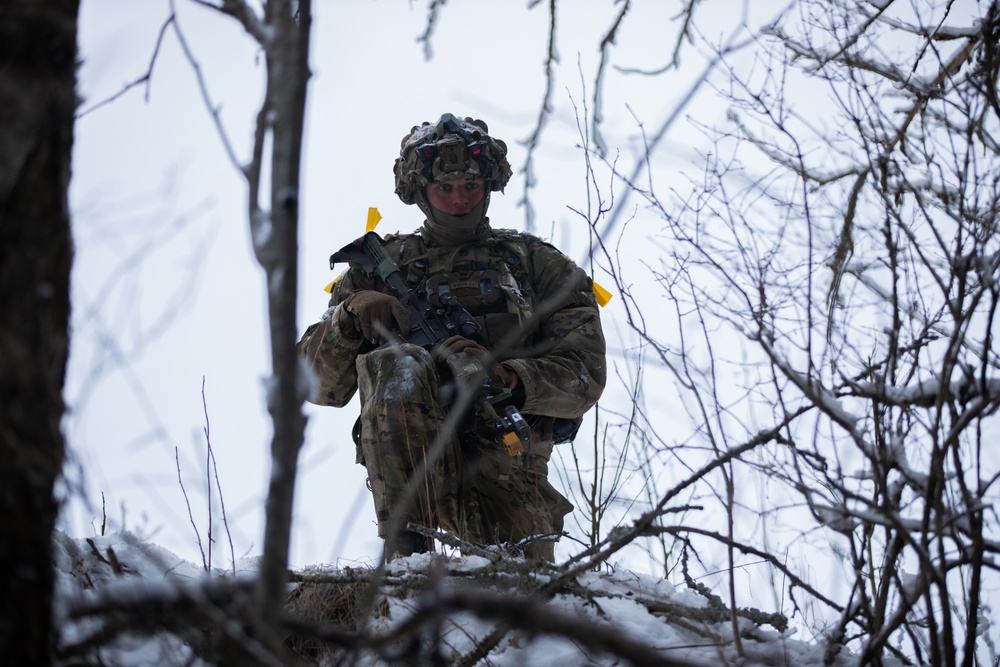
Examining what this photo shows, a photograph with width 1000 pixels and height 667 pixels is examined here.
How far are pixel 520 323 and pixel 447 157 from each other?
32.7 inches

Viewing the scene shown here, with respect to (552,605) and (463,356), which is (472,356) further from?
(552,605)

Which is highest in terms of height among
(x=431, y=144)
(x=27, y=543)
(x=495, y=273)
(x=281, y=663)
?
(x=431, y=144)

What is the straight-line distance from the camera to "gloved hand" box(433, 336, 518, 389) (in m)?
3.37

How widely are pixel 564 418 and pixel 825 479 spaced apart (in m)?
1.81

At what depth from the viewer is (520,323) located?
12.1 ft

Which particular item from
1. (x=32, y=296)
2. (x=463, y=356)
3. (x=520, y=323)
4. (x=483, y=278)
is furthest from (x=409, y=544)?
(x=32, y=296)

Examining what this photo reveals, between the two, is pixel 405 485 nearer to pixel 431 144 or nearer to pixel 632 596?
pixel 632 596

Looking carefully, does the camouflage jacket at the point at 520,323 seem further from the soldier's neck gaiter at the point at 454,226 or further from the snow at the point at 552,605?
the snow at the point at 552,605

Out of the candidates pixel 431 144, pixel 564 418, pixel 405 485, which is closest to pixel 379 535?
pixel 405 485

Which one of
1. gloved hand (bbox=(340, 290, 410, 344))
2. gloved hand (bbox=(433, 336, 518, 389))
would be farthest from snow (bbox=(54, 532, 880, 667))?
gloved hand (bbox=(340, 290, 410, 344))

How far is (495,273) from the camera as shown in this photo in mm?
3861

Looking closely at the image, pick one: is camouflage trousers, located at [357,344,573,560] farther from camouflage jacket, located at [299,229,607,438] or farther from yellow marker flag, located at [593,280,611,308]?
yellow marker flag, located at [593,280,611,308]

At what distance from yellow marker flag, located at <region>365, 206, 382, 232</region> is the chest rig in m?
0.12

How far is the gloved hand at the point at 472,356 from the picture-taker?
3.37 metres
